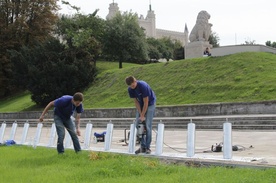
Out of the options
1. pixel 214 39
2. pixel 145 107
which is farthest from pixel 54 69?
pixel 214 39

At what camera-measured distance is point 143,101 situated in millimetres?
8773

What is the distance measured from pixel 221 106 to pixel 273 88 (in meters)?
3.78

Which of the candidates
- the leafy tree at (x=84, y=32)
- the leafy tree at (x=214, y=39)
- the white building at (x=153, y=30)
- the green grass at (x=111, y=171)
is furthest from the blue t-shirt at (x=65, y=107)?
the white building at (x=153, y=30)

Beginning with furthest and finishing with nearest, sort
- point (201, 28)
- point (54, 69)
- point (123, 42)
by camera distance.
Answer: point (123, 42) → point (201, 28) → point (54, 69)

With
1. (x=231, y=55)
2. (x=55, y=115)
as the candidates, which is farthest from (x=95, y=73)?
(x=55, y=115)

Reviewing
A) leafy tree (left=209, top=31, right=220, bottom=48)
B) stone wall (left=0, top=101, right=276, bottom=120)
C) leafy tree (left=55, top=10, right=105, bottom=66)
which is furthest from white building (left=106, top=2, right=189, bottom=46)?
stone wall (left=0, top=101, right=276, bottom=120)

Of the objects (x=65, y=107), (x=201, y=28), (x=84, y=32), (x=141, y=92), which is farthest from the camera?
(x=84, y=32)

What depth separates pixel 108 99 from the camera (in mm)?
31578

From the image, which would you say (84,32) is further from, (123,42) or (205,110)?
(205,110)

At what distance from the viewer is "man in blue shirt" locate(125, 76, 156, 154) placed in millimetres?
8672

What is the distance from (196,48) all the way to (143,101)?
28625mm

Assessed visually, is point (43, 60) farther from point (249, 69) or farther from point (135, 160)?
point (135, 160)

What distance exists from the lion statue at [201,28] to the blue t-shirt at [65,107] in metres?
28.6

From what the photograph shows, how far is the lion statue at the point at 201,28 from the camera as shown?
36.4 meters
